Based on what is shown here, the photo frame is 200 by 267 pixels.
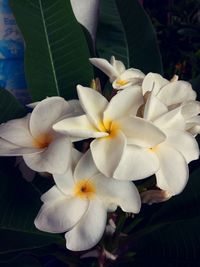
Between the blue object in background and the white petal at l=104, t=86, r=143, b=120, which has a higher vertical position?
the white petal at l=104, t=86, r=143, b=120

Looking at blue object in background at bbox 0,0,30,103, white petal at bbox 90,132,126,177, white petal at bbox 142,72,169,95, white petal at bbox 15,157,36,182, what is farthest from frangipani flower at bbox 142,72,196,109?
blue object in background at bbox 0,0,30,103

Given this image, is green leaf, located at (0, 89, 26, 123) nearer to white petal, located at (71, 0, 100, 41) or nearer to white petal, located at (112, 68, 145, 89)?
white petal, located at (112, 68, 145, 89)

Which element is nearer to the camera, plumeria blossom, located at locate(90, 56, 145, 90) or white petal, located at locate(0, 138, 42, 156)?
white petal, located at locate(0, 138, 42, 156)

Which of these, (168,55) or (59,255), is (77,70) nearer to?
(59,255)

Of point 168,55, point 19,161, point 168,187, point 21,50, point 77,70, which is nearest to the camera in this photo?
point 168,187

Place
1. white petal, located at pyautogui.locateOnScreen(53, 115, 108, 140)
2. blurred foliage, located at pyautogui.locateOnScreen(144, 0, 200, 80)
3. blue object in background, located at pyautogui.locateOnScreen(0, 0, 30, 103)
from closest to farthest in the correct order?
white petal, located at pyautogui.locateOnScreen(53, 115, 108, 140), blue object in background, located at pyautogui.locateOnScreen(0, 0, 30, 103), blurred foliage, located at pyautogui.locateOnScreen(144, 0, 200, 80)

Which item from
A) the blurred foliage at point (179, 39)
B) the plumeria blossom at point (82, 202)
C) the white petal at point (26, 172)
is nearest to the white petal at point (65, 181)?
the plumeria blossom at point (82, 202)

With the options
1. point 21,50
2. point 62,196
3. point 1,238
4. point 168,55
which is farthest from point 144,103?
point 168,55
